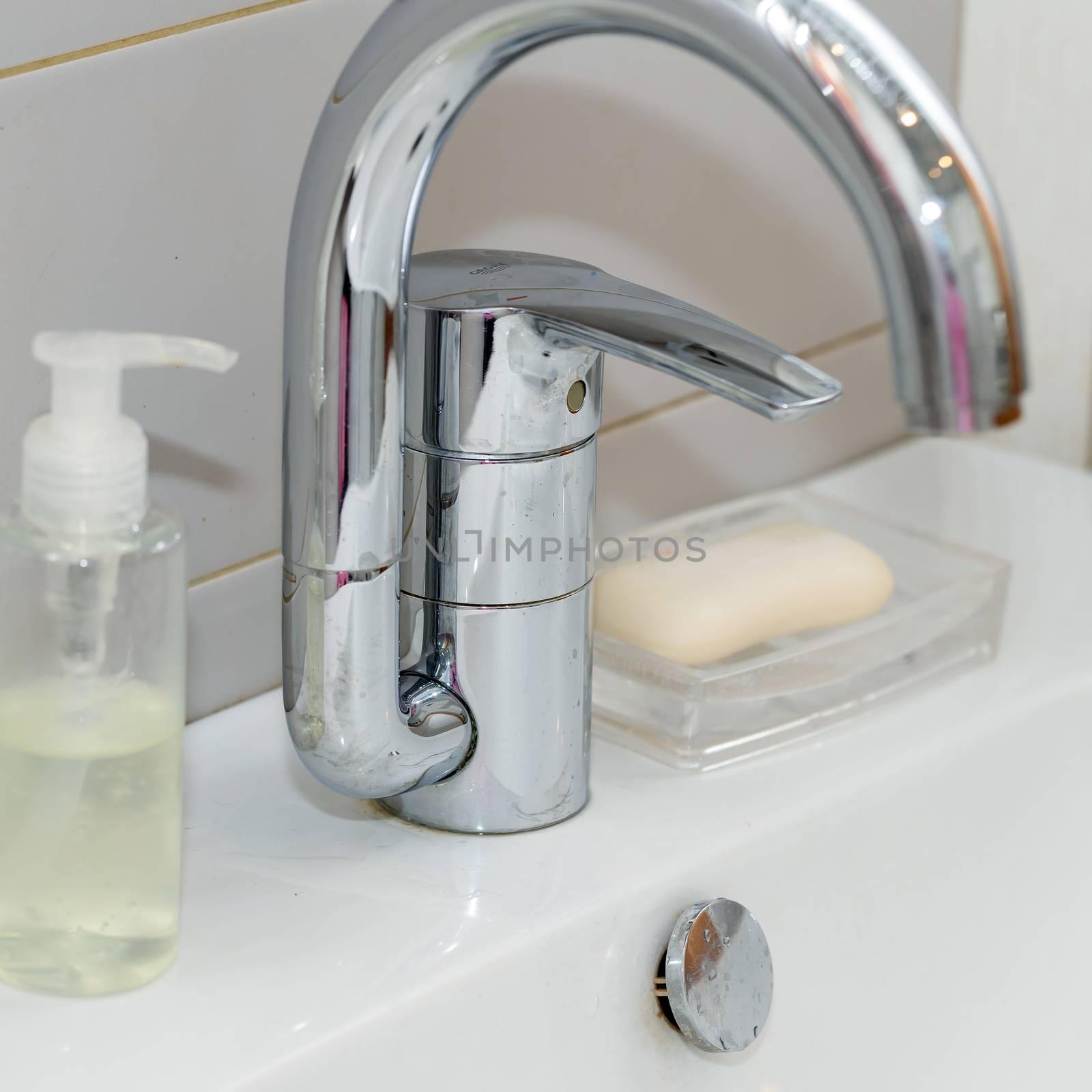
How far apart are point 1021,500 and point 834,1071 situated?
28cm

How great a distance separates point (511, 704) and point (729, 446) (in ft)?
0.79

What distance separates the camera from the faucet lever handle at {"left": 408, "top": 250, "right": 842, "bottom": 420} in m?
0.31

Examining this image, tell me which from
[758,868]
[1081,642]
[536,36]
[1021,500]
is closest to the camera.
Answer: [536,36]

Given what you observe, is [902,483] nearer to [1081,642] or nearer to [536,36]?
[1081,642]

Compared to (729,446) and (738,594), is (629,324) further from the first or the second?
(729,446)

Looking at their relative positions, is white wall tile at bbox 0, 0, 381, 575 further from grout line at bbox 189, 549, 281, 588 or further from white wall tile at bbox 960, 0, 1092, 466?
white wall tile at bbox 960, 0, 1092, 466

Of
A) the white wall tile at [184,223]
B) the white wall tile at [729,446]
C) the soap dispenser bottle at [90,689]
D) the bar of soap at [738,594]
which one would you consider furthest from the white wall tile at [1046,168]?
the soap dispenser bottle at [90,689]

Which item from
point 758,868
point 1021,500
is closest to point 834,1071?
point 758,868

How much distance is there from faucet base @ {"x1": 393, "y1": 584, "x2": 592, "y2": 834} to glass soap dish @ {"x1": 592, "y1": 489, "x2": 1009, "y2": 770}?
0.04 meters

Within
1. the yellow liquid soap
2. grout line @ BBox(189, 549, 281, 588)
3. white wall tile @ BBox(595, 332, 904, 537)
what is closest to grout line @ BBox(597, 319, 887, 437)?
white wall tile @ BBox(595, 332, 904, 537)

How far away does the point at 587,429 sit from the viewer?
0.36 meters

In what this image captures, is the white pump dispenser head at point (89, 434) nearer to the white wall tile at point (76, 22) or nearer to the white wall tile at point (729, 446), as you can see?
the white wall tile at point (76, 22)

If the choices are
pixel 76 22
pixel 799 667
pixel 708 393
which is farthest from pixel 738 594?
pixel 76 22

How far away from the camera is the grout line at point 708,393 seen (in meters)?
0.53
